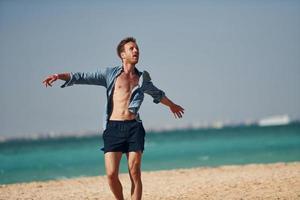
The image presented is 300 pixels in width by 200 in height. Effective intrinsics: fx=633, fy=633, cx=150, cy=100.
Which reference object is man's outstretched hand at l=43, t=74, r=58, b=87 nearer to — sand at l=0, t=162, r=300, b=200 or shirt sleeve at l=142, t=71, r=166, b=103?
shirt sleeve at l=142, t=71, r=166, b=103

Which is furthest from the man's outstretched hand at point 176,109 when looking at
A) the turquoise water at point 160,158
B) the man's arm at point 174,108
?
the turquoise water at point 160,158

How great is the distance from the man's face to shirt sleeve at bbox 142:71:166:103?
25 cm

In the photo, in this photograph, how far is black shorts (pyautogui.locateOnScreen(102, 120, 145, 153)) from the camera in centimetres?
805

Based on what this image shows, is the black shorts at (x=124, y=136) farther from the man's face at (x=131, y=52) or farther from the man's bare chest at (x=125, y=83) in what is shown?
the man's face at (x=131, y=52)

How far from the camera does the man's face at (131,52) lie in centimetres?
811

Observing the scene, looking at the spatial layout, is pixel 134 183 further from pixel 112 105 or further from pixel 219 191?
pixel 219 191

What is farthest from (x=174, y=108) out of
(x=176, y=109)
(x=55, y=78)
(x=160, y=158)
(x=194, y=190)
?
(x=160, y=158)

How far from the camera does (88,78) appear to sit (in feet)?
26.5

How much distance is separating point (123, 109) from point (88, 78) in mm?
597

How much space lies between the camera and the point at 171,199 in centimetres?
1183

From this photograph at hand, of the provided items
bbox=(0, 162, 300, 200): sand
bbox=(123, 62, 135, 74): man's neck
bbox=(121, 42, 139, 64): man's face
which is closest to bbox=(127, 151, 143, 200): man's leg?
bbox=(123, 62, 135, 74): man's neck

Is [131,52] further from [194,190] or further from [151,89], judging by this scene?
[194,190]

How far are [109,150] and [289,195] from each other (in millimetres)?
4255

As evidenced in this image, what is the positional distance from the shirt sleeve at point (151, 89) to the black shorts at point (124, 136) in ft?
1.58
